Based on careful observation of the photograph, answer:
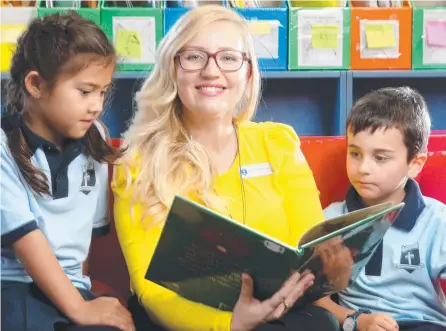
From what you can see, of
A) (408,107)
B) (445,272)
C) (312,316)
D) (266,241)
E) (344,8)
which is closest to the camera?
(266,241)

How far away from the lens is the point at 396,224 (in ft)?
5.31

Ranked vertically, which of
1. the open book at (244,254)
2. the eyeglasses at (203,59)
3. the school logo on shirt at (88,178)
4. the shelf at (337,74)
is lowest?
the open book at (244,254)

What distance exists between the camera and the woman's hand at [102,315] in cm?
138

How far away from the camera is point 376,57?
3.17 meters

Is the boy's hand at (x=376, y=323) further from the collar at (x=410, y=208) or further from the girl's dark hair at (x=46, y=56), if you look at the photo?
the girl's dark hair at (x=46, y=56)

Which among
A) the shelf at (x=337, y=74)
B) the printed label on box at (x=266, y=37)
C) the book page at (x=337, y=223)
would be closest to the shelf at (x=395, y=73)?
the shelf at (x=337, y=74)

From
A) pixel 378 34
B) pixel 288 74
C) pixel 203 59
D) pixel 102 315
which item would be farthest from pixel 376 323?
pixel 378 34

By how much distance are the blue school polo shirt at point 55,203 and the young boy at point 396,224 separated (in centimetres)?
55

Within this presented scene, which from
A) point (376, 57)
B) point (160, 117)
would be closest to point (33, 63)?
point (160, 117)

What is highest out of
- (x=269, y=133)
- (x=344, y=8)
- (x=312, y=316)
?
(x=344, y=8)

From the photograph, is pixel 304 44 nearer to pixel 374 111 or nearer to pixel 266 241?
pixel 374 111

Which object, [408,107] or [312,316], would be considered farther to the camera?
[408,107]

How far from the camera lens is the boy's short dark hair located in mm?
1643

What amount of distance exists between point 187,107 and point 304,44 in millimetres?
1619
